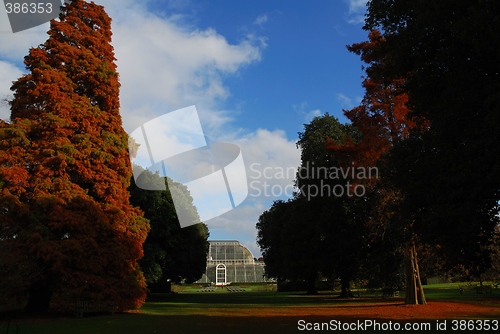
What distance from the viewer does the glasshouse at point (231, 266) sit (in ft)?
329

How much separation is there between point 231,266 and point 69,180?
81.9m

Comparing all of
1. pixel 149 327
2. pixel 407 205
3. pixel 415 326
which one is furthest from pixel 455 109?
pixel 149 327

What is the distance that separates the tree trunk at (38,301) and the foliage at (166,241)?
14822 millimetres

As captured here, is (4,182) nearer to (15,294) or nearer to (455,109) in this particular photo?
(15,294)

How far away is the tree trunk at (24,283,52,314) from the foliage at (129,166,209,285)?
14822 mm

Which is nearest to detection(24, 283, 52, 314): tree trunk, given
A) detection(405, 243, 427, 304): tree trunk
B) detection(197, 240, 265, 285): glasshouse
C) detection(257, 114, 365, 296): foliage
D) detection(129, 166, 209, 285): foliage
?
detection(129, 166, 209, 285): foliage

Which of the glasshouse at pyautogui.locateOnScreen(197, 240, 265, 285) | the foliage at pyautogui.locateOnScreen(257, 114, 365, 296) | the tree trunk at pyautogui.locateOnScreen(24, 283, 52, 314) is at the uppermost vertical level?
the foliage at pyautogui.locateOnScreen(257, 114, 365, 296)

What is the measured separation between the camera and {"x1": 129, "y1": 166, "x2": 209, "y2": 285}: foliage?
37787 millimetres

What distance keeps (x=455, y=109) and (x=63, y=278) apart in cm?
1928

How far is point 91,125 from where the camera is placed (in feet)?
78.8

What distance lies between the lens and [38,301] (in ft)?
71.8

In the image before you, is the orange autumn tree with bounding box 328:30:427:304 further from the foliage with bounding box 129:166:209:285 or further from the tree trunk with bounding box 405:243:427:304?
the foliage with bounding box 129:166:209:285

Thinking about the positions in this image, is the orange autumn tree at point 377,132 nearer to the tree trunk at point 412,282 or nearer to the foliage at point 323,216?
the tree trunk at point 412,282

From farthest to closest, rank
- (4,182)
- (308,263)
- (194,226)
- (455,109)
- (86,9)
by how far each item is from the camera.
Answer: (194,226) < (308,263) < (86,9) < (4,182) < (455,109)
